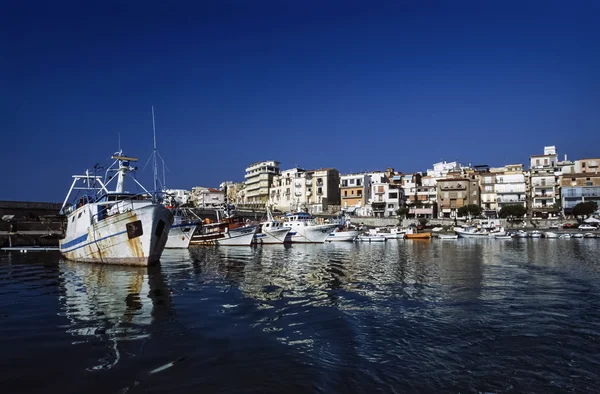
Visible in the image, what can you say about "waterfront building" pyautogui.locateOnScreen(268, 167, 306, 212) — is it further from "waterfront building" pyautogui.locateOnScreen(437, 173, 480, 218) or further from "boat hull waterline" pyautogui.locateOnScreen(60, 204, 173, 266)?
"boat hull waterline" pyautogui.locateOnScreen(60, 204, 173, 266)

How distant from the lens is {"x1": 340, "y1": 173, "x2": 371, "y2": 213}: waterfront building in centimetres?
10238

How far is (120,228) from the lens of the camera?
24594 mm

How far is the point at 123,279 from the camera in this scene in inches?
A: 776

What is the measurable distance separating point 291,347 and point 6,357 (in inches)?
224

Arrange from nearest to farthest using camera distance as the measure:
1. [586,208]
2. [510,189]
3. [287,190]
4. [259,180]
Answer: [586,208], [510,189], [287,190], [259,180]

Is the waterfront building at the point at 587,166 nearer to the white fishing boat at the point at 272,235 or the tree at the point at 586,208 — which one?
the tree at the point at 586,208

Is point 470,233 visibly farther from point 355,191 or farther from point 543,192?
point 355,191

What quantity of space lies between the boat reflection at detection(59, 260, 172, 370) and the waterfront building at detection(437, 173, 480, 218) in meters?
83.8

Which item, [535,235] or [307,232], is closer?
[307,232]

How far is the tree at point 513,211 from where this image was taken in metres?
84.9

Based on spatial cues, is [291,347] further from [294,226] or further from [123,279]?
[294,226]

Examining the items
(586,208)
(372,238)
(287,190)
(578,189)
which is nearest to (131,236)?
(372,238)

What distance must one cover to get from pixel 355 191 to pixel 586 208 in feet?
157

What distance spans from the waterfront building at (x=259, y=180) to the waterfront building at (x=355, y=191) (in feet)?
86.7
